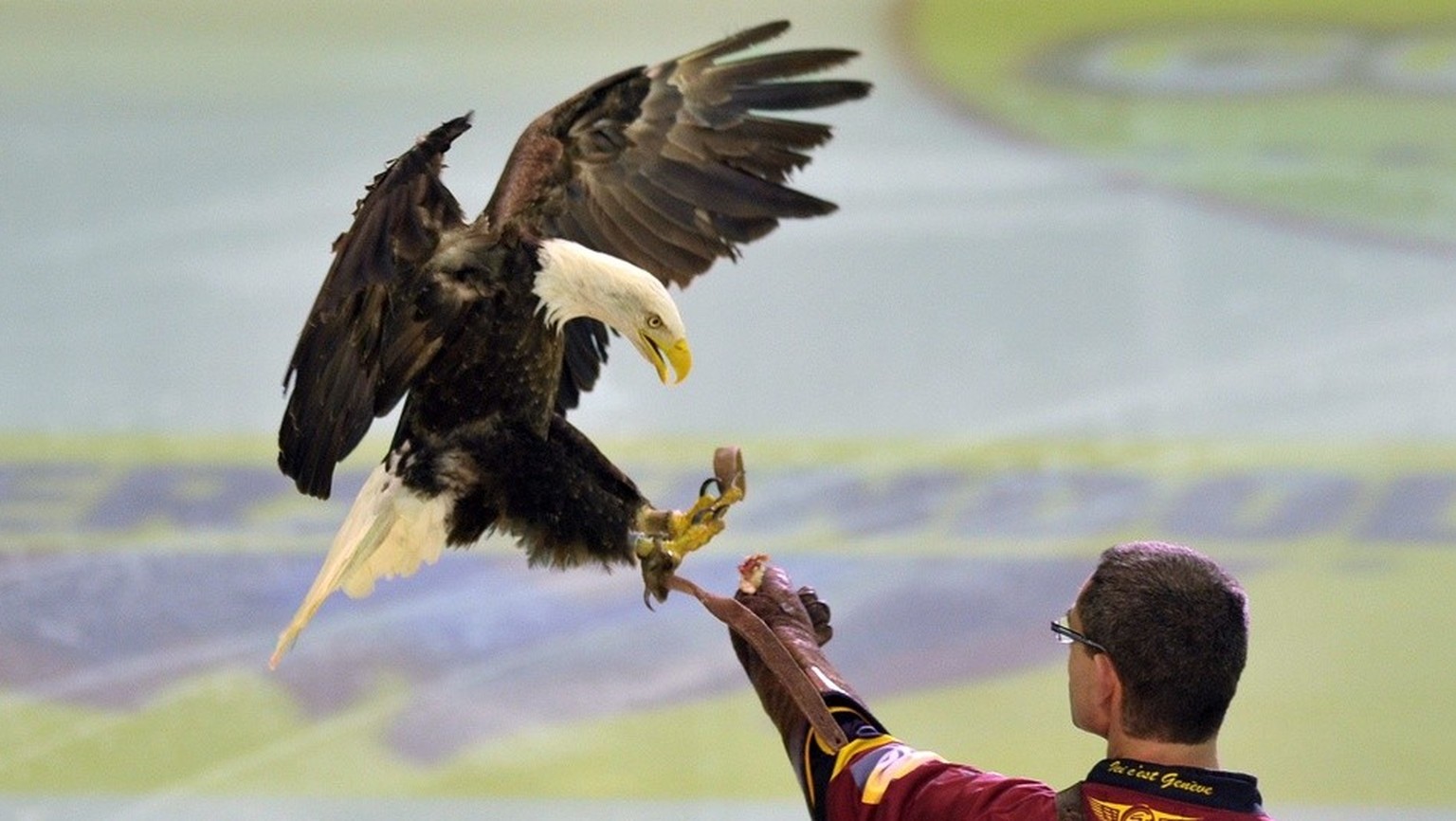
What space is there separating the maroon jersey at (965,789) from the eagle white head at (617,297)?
0.38 m

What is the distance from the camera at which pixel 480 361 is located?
181cm

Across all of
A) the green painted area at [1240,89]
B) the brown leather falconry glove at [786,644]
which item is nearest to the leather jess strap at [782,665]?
the brown leather falconry glove at [786,644]

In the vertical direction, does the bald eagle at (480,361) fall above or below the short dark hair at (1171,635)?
above

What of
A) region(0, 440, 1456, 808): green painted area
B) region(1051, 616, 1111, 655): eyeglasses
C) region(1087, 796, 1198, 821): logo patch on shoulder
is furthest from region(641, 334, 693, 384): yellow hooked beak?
region(0, 440, 1456, 808): green painted area

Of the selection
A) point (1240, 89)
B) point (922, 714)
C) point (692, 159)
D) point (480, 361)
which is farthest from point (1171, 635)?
point (1240, 89)

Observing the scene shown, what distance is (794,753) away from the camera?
162 cm

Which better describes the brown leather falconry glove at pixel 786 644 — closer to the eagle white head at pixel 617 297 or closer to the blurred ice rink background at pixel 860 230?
the eagle white head at pixel 617 297

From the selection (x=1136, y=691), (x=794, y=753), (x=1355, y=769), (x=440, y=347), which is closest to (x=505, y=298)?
(x=440, y=347)

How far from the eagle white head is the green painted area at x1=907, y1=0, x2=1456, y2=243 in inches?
98.2

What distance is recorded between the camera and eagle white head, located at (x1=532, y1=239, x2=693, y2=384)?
1737 mm

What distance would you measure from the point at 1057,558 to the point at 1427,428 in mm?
857

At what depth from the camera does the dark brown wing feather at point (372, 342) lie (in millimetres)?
1752

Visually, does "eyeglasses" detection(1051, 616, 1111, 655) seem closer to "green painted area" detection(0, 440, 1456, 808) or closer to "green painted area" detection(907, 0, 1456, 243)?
"green painted area" detection(0, 440, 1456, 808)

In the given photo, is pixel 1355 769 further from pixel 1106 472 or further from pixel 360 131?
pixel 360 131
